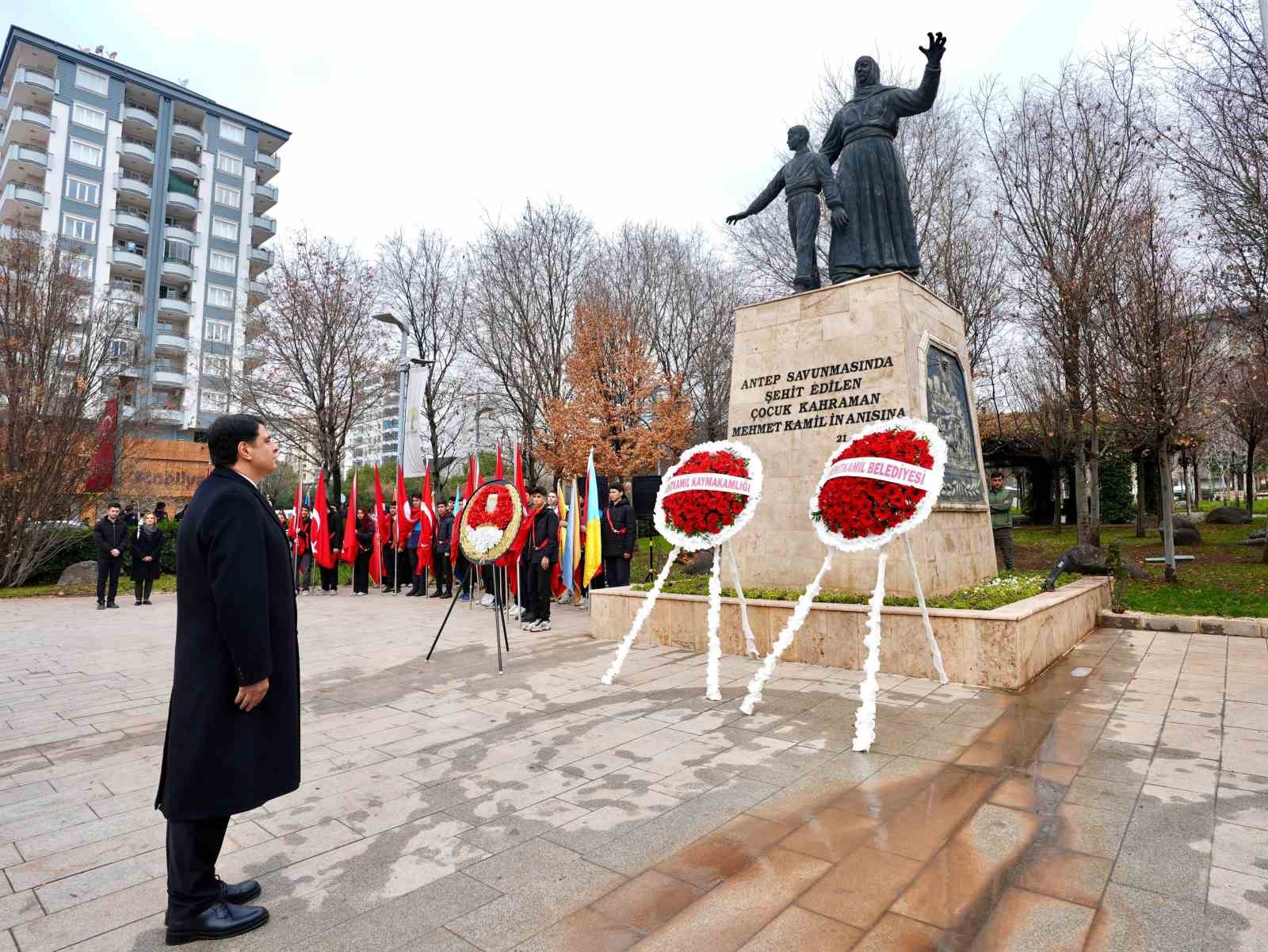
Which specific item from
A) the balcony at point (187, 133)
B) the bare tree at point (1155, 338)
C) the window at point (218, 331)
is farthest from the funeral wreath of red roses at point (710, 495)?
the balcony at point (187, 133)

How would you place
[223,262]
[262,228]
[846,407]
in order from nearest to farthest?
[846,407], [223,262], [262,228]

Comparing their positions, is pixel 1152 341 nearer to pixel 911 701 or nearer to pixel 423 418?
pixel 911 701

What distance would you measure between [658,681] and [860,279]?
17.5ft

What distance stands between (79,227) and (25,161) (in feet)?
15.0

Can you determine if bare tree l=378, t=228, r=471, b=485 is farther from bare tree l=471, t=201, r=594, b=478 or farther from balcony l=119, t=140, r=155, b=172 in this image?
balcony l=119, t=140, r=155, b=172

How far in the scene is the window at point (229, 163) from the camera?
51000mm

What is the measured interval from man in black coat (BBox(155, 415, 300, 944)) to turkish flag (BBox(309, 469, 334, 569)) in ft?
45.1

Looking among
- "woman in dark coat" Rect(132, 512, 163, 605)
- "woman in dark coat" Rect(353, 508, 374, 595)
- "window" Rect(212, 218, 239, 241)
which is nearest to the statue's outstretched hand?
"woman in dark coat" Rect(353, 508, 374, 595)

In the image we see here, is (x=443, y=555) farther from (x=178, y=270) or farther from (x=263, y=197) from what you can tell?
(x=263, y=197)

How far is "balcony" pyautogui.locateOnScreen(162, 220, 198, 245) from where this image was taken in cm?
4738

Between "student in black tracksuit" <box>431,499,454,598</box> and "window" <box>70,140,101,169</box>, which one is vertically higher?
"window" <box>70,140,101,169</box>

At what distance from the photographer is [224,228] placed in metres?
50.5

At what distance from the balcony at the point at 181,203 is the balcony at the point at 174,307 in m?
6.71

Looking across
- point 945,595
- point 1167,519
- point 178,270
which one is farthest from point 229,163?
point 1167,519
